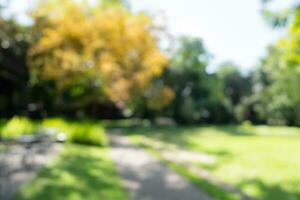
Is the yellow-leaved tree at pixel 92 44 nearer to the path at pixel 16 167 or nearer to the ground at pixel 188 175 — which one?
the ground at pixel 188 175

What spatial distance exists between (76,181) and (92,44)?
13033 millimetres

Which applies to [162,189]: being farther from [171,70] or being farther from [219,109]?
[219,109]

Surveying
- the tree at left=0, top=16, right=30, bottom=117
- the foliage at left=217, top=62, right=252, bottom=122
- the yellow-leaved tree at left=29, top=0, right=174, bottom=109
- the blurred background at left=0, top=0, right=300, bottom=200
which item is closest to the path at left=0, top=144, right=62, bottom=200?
the blurred background at left=0, top=0, right=300, bottom=200

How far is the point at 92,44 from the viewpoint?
21.0m

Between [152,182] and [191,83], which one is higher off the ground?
[191,83]

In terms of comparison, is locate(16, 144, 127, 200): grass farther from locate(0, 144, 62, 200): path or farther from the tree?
the tree

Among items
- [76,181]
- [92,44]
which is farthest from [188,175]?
[92,44]

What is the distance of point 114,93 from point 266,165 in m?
12.0

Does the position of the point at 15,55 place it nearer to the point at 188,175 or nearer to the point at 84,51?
the point at 84,51

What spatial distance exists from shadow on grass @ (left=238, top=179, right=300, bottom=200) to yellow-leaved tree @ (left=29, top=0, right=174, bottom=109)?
40.2 ft

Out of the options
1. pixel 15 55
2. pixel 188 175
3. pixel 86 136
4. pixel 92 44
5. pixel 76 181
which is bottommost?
pixel 188 175

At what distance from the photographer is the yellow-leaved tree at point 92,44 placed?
2073 cm

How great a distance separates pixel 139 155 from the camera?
558 inches

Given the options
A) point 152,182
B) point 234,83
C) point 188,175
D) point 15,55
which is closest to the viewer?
point 152,182
